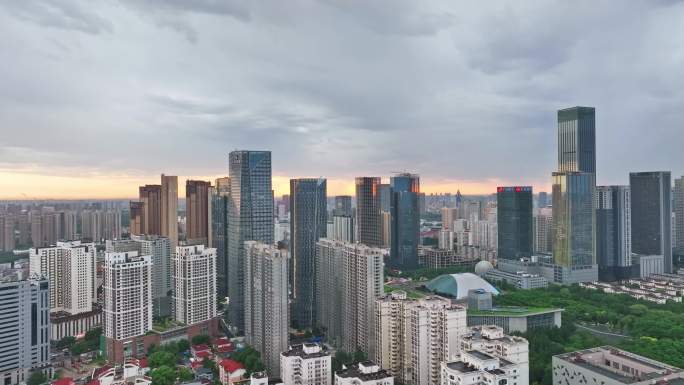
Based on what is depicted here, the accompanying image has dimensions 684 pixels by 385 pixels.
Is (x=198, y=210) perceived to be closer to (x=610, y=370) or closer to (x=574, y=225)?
(x=574, y=225)

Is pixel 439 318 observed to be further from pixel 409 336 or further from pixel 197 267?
pixel 197 267

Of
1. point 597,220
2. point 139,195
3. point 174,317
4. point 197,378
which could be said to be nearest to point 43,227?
point 139,195

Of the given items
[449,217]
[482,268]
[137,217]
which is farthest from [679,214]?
[137,217]

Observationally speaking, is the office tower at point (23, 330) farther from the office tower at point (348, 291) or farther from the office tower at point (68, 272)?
the office tower at point (348, 291)

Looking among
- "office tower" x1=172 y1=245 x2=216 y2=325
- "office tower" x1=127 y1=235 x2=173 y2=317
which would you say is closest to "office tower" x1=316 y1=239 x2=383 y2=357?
"office tower" x1=172 y1=245 x2=216 y2=325

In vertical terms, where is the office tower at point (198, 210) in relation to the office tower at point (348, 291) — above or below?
above

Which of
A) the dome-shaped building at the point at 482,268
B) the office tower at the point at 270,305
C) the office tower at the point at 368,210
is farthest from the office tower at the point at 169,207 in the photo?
the dome-shaped building at the point at 482,268

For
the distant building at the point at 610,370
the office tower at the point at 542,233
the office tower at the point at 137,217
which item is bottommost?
the distant building at the point at 610,370
